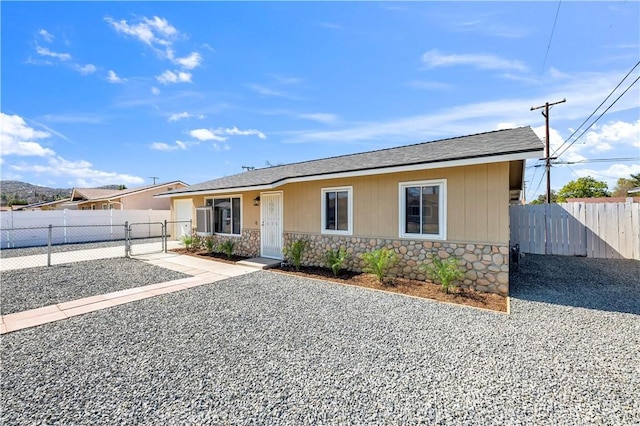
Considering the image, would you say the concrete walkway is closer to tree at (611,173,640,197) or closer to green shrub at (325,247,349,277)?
green shrub at (325,247,349,277)

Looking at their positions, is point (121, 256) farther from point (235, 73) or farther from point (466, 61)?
point (466, 61)

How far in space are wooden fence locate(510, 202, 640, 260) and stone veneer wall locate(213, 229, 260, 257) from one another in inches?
370

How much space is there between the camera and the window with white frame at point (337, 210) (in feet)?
25.6

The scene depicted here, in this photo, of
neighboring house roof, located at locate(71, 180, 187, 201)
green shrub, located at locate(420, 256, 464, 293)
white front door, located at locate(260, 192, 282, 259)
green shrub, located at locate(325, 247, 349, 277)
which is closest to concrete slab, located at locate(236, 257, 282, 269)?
white front door, located at locate(260, 192, 282, 259)

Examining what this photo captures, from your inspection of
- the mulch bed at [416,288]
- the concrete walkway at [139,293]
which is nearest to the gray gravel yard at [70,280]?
the concrete walkway at [139,293]

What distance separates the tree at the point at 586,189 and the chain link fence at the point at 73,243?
141 feet

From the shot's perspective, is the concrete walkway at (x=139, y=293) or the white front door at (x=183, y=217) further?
the white front door at (x=183, y=217)

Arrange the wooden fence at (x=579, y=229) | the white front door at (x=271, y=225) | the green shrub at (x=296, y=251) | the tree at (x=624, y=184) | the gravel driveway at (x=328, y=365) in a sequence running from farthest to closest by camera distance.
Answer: the tree at (x=624, y=184), the white front door at (x=271, y=225), the wooden fence at (x=579, y=229), the green shrub at (x=296, y=251), the gravel driveway at (x=328, y=365)

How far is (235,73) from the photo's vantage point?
1080 centimetres

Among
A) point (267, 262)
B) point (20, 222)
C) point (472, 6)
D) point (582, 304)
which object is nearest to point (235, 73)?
point (267, 262)

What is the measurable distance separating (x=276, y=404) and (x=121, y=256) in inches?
427

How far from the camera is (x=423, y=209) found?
258 inches

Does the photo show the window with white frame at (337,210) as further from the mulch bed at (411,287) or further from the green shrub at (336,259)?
the mulch bed at (411,287)

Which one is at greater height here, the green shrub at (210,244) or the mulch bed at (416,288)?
the green shrub at (210,244)
